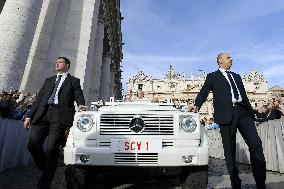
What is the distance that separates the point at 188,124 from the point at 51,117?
196 cm

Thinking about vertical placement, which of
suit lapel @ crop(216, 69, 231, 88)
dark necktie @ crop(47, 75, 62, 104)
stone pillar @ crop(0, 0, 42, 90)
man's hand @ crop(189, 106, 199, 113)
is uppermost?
stone pillar @ crop(0, 0, 42, 90)

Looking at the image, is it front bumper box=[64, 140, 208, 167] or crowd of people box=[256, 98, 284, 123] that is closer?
front bumper box=[64, 140, 208, 167]

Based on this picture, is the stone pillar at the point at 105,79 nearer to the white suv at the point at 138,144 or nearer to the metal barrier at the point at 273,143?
the metal barrier at the point at 273,143

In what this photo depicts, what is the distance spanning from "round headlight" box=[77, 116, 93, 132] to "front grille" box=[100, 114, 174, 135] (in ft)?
0.50

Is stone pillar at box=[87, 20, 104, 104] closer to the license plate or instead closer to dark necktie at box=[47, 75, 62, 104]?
dark necktie at box=[47, 75, 62, 104]

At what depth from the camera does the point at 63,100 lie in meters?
4.75

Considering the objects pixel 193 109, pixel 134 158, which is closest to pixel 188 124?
pixel 193 109

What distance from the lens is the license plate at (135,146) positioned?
4004mm

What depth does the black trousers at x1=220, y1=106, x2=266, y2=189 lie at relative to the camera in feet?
13.6

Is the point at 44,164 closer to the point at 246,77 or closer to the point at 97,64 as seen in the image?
the point at 97,64

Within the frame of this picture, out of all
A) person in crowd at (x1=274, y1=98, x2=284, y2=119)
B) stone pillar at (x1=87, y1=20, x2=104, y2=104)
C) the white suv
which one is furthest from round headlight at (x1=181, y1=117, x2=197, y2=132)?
stone pillar at (x1=87, y1=20, x2=104, y2=104)

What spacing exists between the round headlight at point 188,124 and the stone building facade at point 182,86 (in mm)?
80068

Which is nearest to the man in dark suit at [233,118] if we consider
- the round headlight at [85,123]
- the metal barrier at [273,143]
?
the round headlight at [85,123]

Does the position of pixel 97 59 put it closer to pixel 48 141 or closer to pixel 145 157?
pixel 48 141
